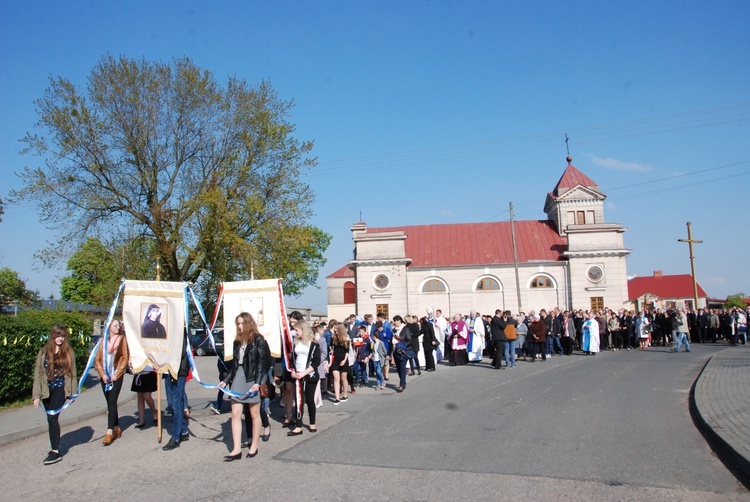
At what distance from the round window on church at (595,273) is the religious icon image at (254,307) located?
128ft

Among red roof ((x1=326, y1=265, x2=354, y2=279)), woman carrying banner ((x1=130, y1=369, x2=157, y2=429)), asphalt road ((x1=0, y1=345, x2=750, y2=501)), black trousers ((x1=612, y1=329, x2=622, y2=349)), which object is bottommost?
asphalt road ((x1=0, y1=345, x2=750, y2=501))

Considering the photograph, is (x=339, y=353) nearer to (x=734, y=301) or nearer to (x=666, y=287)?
(x=666, y=287)

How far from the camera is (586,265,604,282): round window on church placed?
44.6 meters

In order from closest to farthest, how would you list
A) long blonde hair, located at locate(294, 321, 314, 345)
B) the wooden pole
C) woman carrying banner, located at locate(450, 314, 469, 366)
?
the wooden pole → long blonde hair, located at locate(294, 321, 314, 345) → woman carrying banner, located at locate(450, 314, 469, 366)

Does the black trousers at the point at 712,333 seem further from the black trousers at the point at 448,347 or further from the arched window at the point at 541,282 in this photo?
the arched window at the point at 541,282

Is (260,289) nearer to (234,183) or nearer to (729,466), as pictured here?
(729,466)

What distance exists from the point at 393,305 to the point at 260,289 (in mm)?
35768

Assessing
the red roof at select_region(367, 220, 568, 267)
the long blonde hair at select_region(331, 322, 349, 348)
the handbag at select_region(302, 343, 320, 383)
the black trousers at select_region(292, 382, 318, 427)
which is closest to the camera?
the black trousers at select_region(292, 382, 318, 427)

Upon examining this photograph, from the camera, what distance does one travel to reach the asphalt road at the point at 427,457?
638 centimetres

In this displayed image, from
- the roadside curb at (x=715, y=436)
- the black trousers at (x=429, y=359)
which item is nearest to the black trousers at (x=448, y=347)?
the black trousers at (x=429, y=359)

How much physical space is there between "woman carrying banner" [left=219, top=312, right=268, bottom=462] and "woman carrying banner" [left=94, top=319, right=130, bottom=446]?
93.7 inches

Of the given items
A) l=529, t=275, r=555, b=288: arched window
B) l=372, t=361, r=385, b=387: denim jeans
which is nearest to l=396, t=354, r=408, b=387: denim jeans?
l=372, t=361, r=385, b=387: denim jeans

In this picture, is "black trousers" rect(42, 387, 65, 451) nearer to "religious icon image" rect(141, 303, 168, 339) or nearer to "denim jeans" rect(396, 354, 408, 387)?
"religious icon image" rect(141, 303, 168, 339)

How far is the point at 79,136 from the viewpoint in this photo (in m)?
26.4
